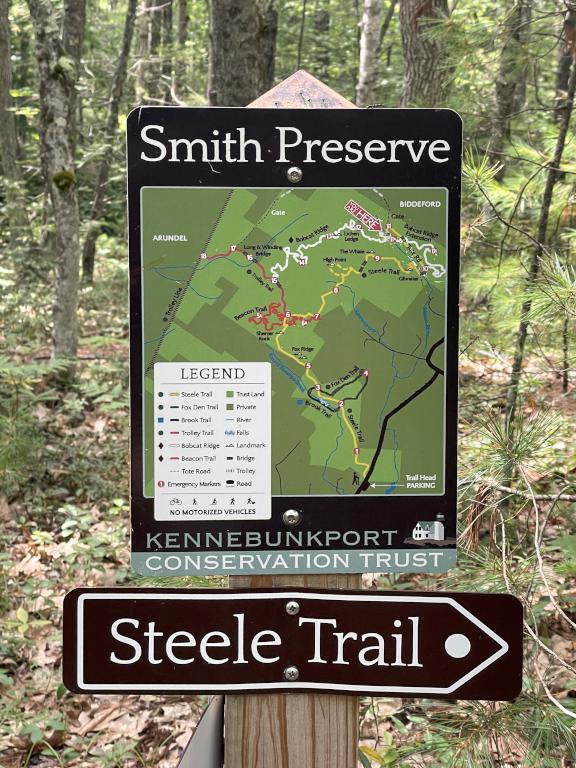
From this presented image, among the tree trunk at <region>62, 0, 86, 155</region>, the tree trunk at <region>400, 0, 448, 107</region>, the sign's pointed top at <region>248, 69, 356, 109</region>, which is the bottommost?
the sign's pointed top at <region>248, 69, 356, 109</region>

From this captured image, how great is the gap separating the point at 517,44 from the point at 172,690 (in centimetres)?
413

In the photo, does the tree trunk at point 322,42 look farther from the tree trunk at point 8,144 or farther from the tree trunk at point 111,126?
the tree trunk at point 8,144

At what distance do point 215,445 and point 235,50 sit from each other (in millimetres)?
4794

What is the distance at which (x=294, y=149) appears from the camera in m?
1.50

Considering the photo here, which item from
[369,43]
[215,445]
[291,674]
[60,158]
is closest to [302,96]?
[215,445]

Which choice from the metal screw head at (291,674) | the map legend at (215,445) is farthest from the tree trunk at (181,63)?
the metal screw head at (291,674)

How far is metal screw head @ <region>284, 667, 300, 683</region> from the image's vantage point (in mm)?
1524

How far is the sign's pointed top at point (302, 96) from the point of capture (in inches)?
60.5

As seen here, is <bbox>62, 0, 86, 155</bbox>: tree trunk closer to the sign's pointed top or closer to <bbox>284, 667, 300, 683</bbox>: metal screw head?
the sign's pointed top

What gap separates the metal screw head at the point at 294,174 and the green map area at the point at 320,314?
21mm

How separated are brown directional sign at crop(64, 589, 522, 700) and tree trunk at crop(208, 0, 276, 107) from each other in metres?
4.69

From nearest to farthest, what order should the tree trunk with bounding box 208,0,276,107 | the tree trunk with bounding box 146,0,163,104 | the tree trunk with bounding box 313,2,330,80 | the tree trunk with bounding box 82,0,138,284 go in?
the tree trunk with bounding box 208,0,276,107 < the tree trunk with bounding box 82,0,138,284 < the tree trunk with bounding box 146,0,163,104 < the tree trunk with bounding box 313,2,330,80

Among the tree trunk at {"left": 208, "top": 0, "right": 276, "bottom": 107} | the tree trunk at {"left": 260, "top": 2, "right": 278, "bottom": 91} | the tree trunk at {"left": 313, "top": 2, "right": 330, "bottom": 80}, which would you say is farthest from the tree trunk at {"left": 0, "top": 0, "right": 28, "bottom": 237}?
the tree trunk at {"left": 313, "top": 2, "right": 330, "bottom": 80}

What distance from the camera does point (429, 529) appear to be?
1.54m
